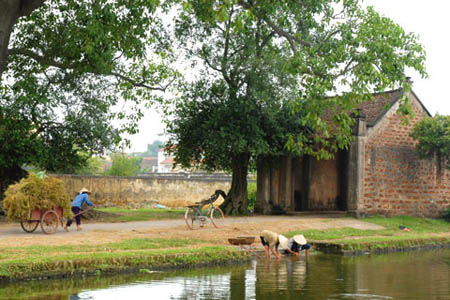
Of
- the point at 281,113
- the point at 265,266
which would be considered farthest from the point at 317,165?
the point at 265,266

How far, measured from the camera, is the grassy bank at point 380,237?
16.1 meters

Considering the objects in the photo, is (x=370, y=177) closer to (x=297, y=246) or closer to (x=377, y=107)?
(x=377, y=107)

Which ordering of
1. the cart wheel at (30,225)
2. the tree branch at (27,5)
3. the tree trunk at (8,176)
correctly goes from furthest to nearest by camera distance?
the tree trunk at (8,176), the cart wheel at (30,225), the tree branch at (27,5)

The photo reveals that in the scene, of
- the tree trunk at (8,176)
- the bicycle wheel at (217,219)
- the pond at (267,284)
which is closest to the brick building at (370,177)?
the bicycle wheel at (217,219)

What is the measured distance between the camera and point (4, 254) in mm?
11727

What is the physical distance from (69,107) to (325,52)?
10.5 m

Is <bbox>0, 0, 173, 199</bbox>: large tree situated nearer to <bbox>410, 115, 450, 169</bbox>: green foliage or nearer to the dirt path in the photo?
the dirt path

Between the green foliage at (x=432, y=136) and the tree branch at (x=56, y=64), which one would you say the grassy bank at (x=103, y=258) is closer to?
the tree branch at (x=56, y=64)

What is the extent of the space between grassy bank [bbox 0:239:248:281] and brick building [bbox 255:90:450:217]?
11735 millimetres

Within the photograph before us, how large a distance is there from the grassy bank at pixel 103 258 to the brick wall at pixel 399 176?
12331 millimetres

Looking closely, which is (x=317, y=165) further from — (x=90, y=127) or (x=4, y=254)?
(x=4, y=254)

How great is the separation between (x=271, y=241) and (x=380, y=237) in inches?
234

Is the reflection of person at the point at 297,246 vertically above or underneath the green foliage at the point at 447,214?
underneath

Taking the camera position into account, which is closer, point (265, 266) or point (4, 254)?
point (4, 254)
